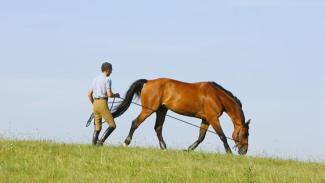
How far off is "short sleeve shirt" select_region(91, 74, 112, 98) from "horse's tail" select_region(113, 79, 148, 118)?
8.67ft

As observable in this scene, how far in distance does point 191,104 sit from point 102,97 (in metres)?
3.28

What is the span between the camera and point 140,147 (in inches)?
598

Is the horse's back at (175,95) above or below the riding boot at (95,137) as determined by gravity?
above

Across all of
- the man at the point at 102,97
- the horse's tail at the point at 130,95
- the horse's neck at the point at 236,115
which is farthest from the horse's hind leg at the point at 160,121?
the man at the point at 102,97

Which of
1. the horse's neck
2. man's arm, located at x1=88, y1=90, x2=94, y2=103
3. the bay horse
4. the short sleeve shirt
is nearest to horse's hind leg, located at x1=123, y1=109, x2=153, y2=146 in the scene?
the bay horse

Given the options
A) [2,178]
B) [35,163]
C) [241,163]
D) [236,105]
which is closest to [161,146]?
[236,105]

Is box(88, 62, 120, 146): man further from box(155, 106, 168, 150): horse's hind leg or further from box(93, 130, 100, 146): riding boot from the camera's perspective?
box(155, 106, 168, 150): horse's hind leg

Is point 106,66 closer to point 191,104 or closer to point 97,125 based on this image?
point 97,125

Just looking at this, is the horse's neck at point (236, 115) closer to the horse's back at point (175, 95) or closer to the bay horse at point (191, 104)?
the bay horse at point (191, 104)

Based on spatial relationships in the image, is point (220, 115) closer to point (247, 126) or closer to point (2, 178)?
point (247, 126)

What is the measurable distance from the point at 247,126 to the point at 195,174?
6346 mm

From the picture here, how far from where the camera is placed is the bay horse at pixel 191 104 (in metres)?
16.9

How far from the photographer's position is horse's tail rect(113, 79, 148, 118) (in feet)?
56.4

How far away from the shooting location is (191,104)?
17125 mm
